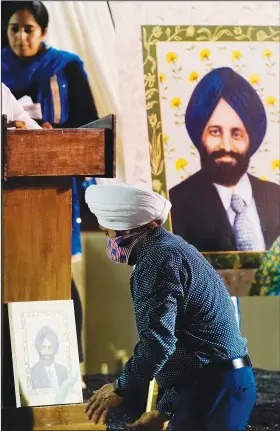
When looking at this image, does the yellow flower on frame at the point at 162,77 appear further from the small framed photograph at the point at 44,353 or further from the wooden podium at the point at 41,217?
the small framed photograph at the point at 44,353

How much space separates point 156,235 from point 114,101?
0.68 metres

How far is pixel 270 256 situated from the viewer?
3.71 m

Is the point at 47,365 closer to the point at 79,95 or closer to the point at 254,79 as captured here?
the point at 79,95

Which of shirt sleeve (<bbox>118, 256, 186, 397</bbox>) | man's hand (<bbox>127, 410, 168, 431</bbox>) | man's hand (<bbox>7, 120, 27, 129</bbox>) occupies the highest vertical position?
man's hand (<bbox>7, 120, 27, 129</bbox>)

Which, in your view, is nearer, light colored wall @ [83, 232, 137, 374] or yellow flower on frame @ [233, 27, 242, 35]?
light colored wall @ [83, 232, 137, 374]

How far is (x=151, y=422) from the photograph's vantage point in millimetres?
3453

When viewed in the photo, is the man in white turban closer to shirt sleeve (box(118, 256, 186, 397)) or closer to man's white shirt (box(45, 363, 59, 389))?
shirt sleeve (box(118, 256, 186, 397))

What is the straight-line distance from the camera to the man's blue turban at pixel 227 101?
372 centimetres

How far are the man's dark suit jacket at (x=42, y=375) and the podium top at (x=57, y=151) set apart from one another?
799 mm

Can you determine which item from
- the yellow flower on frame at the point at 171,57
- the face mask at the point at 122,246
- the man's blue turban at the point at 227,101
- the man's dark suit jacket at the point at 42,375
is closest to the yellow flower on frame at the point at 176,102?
the man's blue turban at the point at 227,101

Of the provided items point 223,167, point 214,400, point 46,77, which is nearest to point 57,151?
point 46,77

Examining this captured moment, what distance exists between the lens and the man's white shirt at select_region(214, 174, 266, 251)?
3713mm

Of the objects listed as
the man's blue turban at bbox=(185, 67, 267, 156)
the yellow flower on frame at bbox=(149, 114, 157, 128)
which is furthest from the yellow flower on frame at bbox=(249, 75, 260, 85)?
the yellow flower on frame at bbox=(149, 114, 157, 128)

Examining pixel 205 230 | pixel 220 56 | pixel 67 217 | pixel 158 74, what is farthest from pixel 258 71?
pixel 67 217
